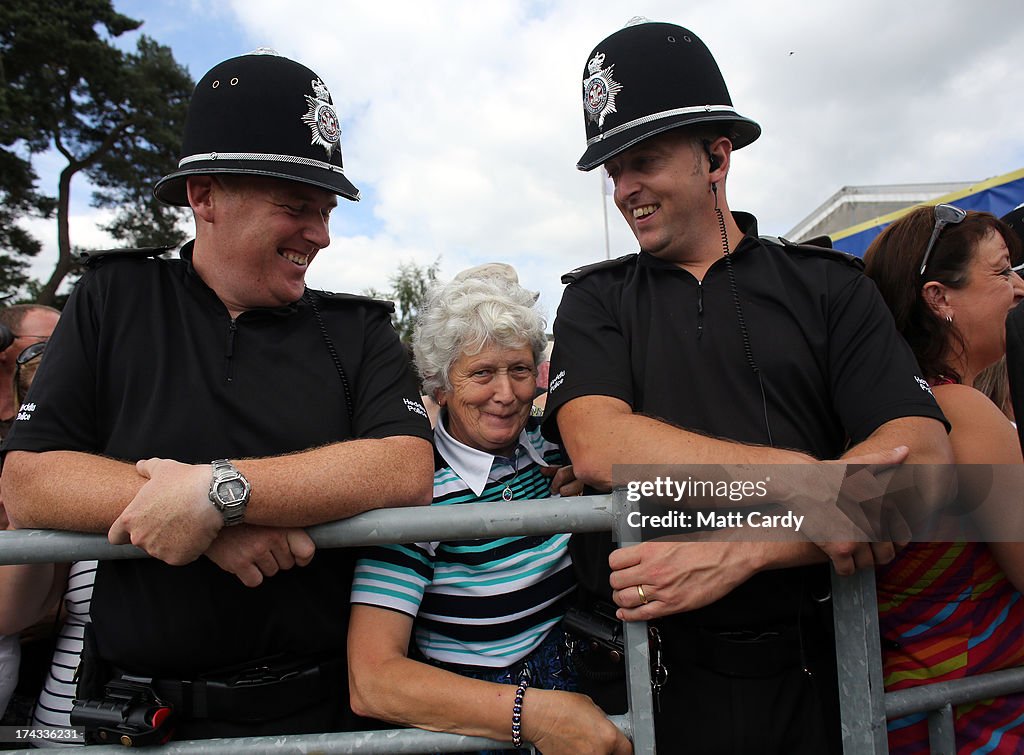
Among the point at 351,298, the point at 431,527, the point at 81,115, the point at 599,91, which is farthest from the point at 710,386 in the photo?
the point at 81,115

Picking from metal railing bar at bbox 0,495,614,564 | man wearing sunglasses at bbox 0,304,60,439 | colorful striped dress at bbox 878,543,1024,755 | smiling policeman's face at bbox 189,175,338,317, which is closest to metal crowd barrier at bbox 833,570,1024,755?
colorful striped dress at bbox 878,543,1024,755

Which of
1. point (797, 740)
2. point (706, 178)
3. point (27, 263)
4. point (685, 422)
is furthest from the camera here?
point (27, 263)

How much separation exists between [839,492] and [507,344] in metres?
1.01

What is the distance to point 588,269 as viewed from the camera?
2.04 meters

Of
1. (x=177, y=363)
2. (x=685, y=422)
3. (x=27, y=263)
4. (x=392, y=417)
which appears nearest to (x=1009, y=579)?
(x=685, y=422)

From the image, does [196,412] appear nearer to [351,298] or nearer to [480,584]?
[351,298]

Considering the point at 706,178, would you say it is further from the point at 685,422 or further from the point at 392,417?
the point at 392,417

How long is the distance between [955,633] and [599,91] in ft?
5.58

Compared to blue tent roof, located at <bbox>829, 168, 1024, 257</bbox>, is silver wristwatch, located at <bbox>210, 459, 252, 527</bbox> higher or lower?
lower

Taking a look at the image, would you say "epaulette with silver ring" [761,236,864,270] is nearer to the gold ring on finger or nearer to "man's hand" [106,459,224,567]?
the gold ring on finger

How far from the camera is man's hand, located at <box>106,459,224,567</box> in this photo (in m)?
1.39

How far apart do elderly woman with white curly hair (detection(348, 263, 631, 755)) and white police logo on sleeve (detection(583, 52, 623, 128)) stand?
0.58m

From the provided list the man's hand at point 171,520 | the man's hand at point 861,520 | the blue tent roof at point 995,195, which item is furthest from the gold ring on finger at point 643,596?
the blue tent roof at point 995,195

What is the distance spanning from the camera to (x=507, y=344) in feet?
6.89
